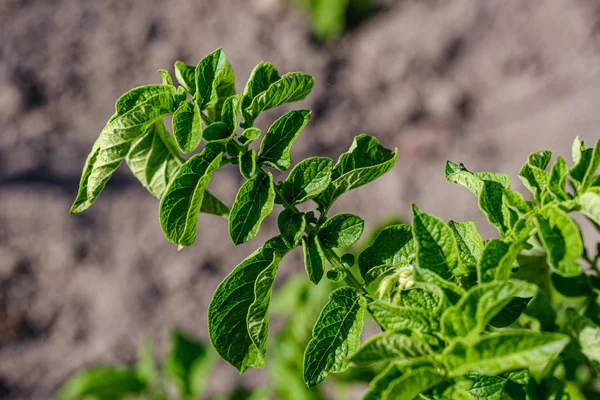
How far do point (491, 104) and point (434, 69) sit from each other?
48cm

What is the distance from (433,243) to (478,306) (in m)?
0.13

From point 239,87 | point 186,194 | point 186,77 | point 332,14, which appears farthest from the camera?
point 332,14

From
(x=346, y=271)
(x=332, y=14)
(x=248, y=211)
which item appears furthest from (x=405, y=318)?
(x=332, y=14)

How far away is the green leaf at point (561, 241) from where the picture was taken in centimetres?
74

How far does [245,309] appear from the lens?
932 mm

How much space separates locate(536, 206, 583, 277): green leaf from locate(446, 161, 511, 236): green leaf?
0.09m

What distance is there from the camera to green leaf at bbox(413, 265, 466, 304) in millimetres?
761

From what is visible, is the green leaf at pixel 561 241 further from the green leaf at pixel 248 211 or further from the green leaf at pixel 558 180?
the green leaf at pixel 248 211

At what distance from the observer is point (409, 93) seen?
13.5 feet

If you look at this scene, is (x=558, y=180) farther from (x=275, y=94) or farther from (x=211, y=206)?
(x=211, y=206)

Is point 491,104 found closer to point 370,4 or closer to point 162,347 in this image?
point 370,4

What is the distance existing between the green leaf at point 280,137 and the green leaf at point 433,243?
0.81 ft

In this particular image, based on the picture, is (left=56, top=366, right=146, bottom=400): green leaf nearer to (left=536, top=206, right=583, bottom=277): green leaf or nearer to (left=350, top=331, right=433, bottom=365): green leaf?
(left=350, top=331, right=433, bottom=365): green leaf

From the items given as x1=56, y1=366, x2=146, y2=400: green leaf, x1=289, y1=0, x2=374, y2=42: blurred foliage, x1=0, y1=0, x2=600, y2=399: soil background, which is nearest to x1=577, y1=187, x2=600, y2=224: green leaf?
x1=56, y1=366, x2=146, y2=400: green leaf
